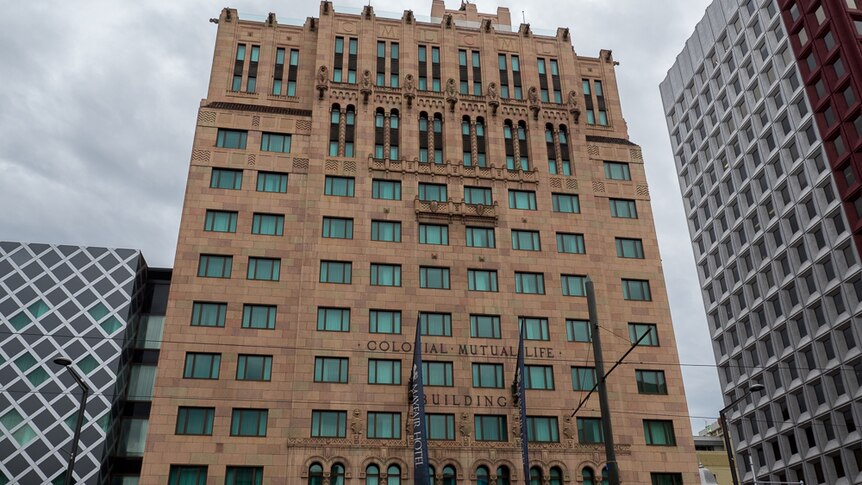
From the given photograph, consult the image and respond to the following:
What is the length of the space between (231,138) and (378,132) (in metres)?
12.2

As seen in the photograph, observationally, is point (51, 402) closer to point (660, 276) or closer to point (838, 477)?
point (660, 276)

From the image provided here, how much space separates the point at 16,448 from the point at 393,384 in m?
34.6

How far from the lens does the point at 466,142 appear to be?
207 ft

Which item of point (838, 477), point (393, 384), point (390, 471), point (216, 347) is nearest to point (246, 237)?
point (216, 347)

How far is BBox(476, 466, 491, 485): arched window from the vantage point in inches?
1941

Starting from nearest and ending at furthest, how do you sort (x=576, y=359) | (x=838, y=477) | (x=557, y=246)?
(x=576, y=359) → (x=557, y=246) → (x=838, y=477)

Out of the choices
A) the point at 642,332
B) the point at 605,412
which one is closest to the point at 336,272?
the point at 642,332

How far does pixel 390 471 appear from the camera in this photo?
48.8 m

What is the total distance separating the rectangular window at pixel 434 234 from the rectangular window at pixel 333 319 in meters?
8.61

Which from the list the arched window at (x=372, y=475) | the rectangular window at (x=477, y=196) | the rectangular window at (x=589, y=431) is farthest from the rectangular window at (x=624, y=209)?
the arched window at (x=372, y=475)

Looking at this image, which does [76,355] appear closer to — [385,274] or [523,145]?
[385,274]

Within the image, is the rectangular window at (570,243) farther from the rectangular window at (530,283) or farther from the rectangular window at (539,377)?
the rectangular window at (539,377)

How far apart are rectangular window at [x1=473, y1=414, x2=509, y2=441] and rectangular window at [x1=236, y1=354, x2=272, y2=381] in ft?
48.9

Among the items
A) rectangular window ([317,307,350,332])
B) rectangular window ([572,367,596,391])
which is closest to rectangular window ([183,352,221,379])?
rectangular window ([317,307,350,332])
